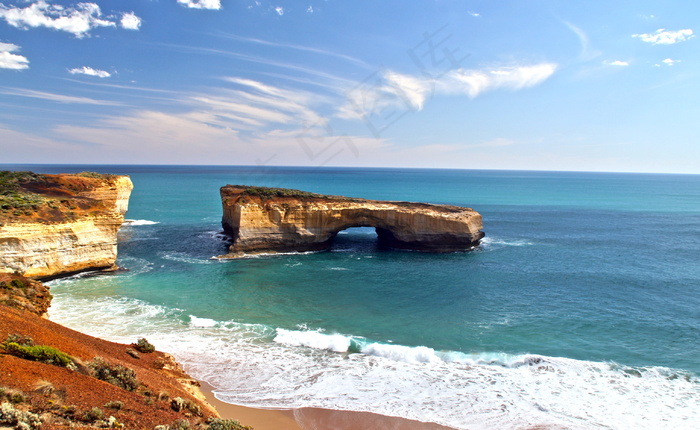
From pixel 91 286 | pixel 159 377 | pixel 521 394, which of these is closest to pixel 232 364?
pixel 159 377

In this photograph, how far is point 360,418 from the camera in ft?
42.8

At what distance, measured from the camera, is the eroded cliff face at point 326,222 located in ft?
120

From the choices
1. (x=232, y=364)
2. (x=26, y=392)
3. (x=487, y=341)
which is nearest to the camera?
(x=26, y=392)

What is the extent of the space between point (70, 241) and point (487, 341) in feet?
90.9

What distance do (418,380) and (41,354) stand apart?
12449mm

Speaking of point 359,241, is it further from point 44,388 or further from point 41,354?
point 44,388

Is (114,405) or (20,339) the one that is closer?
(114,405)

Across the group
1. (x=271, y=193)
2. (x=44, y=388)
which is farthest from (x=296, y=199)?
(x=44, y=388)

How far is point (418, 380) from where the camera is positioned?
608 inches

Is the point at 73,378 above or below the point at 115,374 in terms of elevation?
above

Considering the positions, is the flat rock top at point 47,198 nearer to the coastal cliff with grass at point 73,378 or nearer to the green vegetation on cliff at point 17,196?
the green vegetation on cliff at point 17,196

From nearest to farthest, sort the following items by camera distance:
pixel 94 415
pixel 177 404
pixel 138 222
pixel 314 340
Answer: pixel 94 415 → pixel 177 404 → pixel 314 340 → pixel 138 222

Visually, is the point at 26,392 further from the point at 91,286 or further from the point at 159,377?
the point at 91,286

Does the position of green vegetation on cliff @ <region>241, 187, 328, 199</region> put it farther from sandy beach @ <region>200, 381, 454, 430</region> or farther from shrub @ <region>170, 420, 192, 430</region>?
shrub @ <region>170, 420, 192, 430</region>
